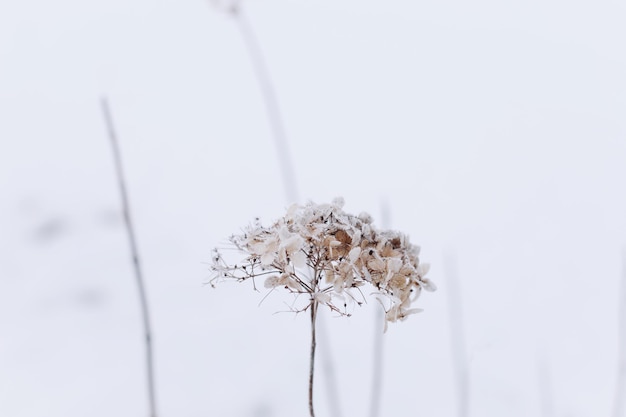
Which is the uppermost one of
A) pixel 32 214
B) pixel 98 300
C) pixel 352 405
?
pixel 32 214

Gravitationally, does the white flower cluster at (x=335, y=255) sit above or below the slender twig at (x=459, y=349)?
above

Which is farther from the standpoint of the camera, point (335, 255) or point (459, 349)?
point (459, 349)

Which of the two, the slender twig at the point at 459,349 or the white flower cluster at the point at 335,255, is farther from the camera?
the slender twig at the point at 459,349

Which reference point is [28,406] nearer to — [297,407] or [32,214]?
[297,407]

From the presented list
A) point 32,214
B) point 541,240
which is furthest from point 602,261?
point 32,214

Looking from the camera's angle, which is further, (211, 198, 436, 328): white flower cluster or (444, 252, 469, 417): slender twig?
(444, 252, 469, 417): slender twig

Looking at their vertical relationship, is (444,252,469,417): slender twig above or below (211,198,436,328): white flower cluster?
below

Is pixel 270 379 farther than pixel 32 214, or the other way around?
pixel 32 214

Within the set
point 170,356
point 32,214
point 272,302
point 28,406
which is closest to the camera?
point 28,406
